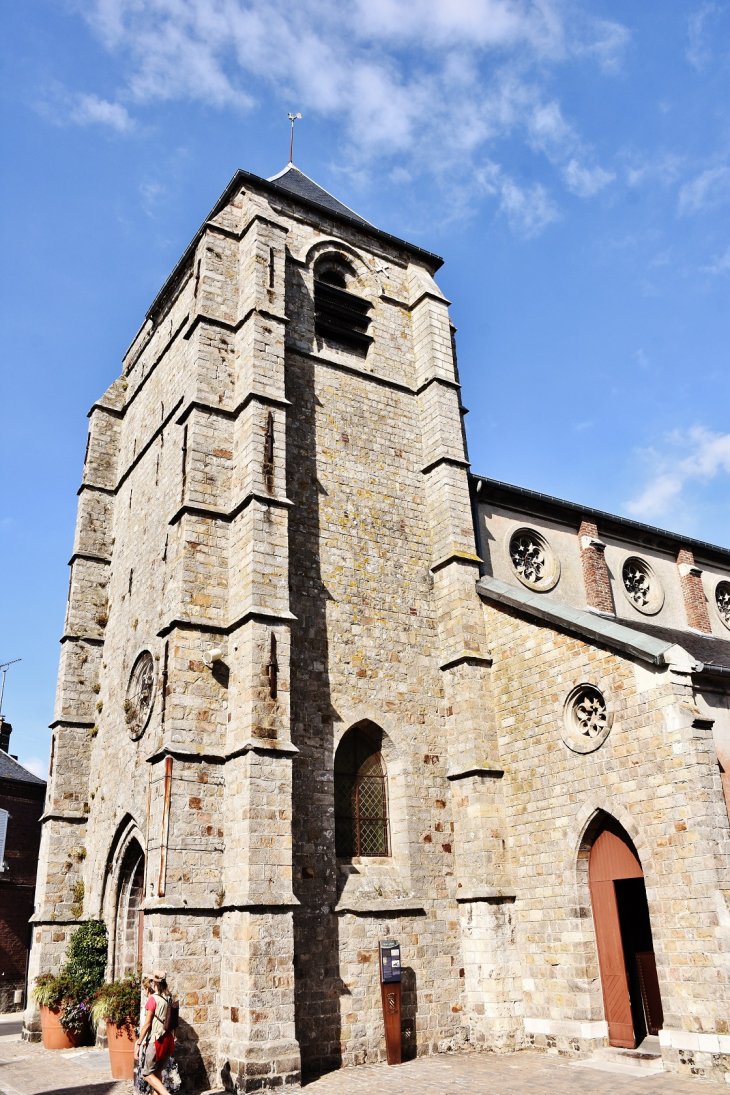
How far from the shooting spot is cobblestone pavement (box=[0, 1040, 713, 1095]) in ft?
29.4

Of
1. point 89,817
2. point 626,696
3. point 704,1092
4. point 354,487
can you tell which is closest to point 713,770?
point 626,696

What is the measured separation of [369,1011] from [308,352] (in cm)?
1058

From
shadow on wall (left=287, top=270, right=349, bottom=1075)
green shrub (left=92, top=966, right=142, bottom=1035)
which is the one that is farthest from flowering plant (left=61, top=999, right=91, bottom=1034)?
shadow on wall (left=287, top=270, right=349, bottom=1075)

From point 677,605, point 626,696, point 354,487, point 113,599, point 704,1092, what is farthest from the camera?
point 677,605

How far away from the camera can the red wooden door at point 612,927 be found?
10695 mm

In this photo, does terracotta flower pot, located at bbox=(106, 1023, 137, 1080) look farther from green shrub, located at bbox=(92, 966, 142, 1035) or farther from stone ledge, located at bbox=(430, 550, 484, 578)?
stone ledge, located at bbox=(430, 550, 484, 578)

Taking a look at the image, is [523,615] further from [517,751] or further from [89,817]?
[89,817]

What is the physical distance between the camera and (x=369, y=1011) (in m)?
11.2

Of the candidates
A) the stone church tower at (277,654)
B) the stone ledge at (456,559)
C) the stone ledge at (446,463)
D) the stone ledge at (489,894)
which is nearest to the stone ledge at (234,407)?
the stone church tower at (277,654)

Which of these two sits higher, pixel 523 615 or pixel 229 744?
pixel 523 615

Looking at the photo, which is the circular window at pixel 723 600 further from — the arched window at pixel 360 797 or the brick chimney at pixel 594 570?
the arched window at pixel 360 797

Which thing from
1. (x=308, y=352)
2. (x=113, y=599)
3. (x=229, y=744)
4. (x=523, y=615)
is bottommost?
(x=229, y=744)

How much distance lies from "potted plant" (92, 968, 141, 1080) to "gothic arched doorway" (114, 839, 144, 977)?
173cm

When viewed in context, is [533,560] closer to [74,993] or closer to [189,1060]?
[189,1060]
